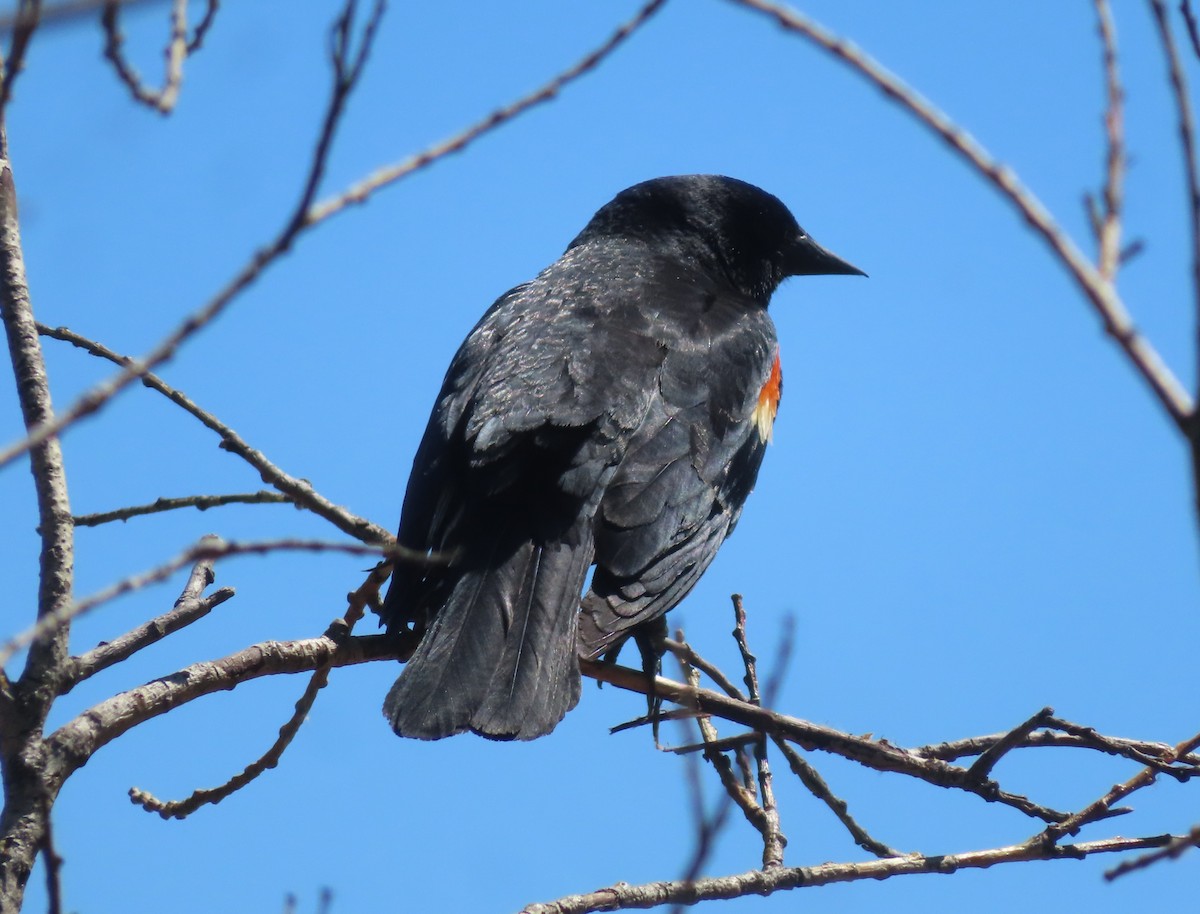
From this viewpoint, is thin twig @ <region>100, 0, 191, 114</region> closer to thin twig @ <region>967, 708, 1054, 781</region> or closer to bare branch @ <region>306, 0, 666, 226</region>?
bare branch @ <region>306, 0, 666, 226</region>

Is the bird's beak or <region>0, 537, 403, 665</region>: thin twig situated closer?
<region>0, 537, 403, 665</region>: thin twig

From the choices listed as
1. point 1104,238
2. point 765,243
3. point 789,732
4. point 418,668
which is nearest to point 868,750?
point 789,732

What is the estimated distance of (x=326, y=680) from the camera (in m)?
2.48

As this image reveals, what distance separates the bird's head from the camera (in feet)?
16.3

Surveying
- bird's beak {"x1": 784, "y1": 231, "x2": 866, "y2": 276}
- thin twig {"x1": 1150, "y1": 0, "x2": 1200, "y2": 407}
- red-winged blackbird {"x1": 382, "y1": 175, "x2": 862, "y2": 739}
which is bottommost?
thin twig {"x1": 1150, "y1": 0, "x2": 1200, "y2": 407}

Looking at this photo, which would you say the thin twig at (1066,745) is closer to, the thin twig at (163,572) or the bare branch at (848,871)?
the bare branch at (848,871)

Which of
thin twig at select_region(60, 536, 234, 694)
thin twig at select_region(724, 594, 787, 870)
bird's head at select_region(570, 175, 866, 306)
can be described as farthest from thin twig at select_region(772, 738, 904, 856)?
bird's head at select_region(570, 175, 866, 306)

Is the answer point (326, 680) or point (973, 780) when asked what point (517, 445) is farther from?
→ point (973, 780)

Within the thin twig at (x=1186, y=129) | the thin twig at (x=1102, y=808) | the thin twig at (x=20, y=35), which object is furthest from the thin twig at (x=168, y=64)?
the thin twig at (x=1102, y=808)

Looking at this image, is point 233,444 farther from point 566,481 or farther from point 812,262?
point 812,262

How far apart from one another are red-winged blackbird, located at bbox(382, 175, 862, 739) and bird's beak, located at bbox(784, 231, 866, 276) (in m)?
1.00

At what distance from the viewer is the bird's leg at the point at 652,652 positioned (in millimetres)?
2994

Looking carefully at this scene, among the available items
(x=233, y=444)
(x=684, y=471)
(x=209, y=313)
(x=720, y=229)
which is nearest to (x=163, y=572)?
(x=209, y=313)

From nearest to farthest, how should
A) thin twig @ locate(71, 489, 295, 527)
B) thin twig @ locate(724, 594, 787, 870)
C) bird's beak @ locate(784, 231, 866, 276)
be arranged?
thin twig @ locate(71, 489, 295, 527) → thin twig @ locate(724, 594, 787, 870) → bird's beak @ locate(784, 231, 866, 276)
